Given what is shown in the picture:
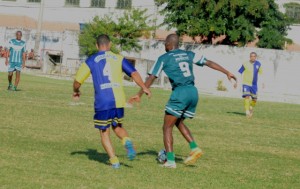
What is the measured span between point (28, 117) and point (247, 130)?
567 centimetres

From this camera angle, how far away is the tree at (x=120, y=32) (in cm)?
6150

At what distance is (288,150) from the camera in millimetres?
15633

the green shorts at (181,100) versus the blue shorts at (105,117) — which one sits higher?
the green shorts at (181,100)

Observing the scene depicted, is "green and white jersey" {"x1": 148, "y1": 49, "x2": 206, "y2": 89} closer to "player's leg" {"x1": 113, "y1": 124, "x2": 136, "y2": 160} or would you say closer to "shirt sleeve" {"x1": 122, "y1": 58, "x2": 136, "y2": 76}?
"shirt sleeve" {"x1": 122, "y1": 58, "x2": 136, "y2": 76}

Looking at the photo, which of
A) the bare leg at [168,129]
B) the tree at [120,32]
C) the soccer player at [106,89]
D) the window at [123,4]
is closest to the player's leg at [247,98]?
the bare leg at [168,129]

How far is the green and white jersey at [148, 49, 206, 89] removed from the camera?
11.8 metres

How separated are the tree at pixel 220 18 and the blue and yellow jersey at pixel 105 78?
45.3 meters

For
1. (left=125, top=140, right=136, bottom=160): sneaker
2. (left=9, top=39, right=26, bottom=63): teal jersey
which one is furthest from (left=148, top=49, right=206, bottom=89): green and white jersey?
(left=9, top=39, right=26, bottom=63): teal jersey

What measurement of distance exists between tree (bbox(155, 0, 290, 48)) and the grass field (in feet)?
113

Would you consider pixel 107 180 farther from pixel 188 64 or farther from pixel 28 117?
pixel 28 117

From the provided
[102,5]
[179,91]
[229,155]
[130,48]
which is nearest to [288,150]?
[229,155]

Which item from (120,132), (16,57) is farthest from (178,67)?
(16,57)

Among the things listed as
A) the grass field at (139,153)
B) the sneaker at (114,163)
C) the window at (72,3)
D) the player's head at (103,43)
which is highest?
the window at (72,3)

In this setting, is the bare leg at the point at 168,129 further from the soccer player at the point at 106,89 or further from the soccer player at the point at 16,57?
the soccer player at the point at 16,57
